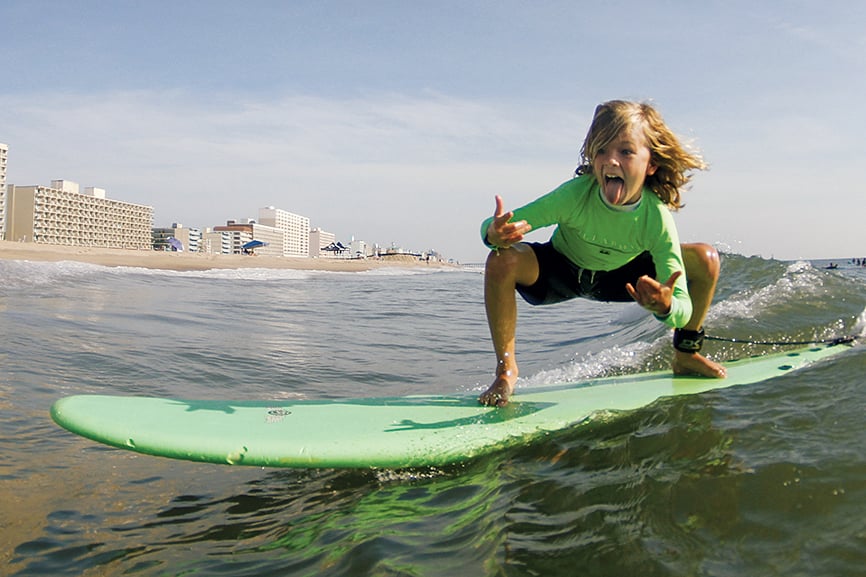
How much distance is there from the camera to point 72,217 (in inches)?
3595

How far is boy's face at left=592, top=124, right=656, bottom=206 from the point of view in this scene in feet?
8.53

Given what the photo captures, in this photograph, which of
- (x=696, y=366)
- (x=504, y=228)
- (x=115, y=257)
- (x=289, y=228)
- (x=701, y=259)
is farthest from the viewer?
(x=289, y=228)

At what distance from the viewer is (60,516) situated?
1.89m

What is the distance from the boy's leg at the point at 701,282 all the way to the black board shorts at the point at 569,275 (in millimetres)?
198

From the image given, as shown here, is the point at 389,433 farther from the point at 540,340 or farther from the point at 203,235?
the point at 203,235

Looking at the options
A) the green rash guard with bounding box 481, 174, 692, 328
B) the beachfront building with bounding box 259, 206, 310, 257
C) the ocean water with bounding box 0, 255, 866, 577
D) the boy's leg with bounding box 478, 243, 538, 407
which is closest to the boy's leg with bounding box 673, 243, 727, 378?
the green rash guard with bounding box 481, 174, 692, 328

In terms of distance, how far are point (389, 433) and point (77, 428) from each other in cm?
106

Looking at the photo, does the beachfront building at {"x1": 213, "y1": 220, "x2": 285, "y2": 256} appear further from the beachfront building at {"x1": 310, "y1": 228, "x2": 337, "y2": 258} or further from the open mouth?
the open mouth

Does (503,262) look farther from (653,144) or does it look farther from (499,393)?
(653,144)

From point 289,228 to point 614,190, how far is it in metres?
161

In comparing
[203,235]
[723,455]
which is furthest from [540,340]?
[203,235]

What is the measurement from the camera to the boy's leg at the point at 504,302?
2.82 metres

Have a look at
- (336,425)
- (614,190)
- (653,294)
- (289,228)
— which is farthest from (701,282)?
(289,228)

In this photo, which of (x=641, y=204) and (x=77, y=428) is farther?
(x=641, y=204)
